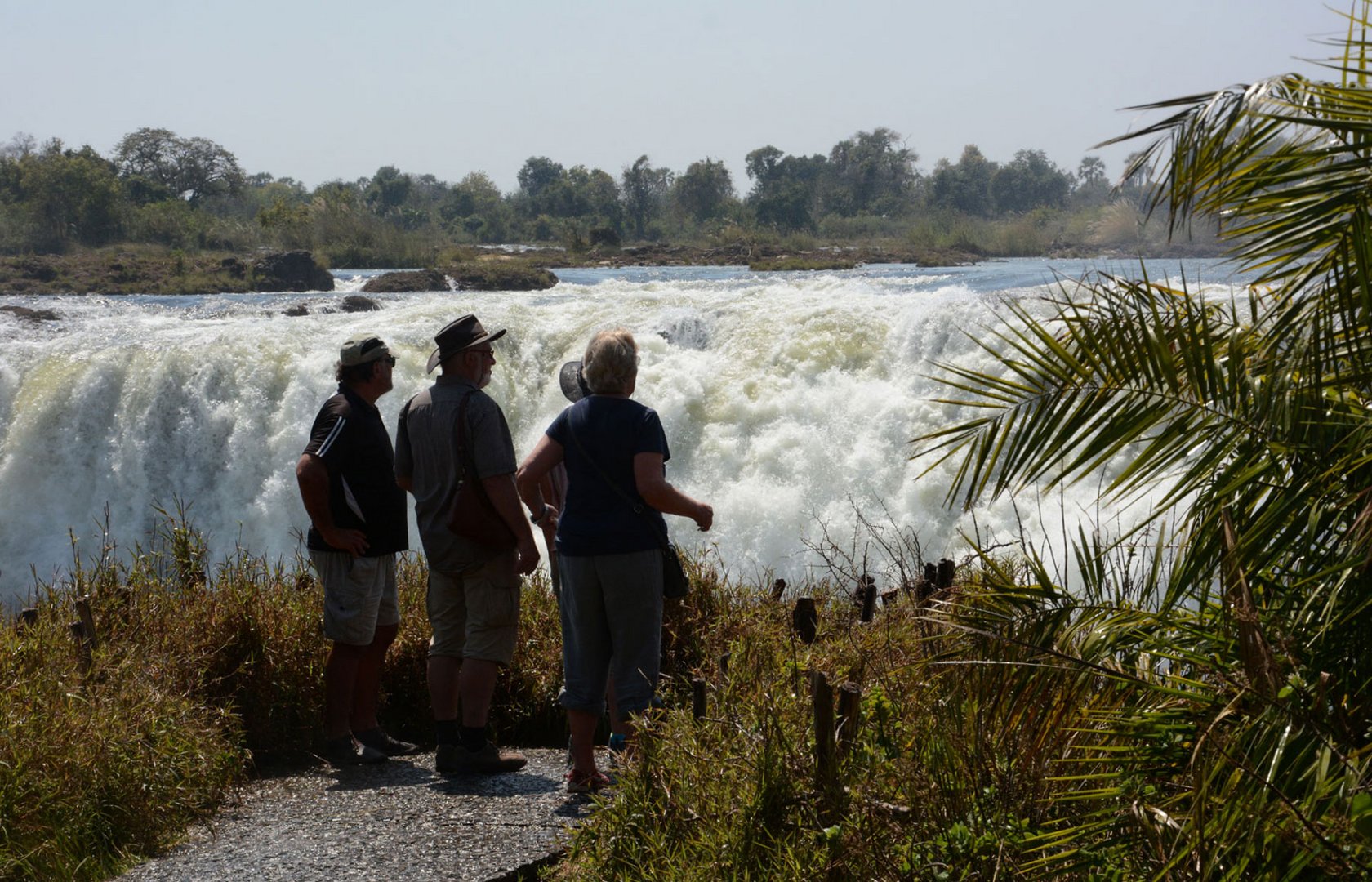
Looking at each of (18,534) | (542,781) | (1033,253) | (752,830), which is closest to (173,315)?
(18,534)

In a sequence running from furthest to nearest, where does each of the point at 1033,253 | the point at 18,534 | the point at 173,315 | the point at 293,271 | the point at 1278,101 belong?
the point at 1033,253 < the point at 293,271 < the point at 173,315 < the point at 18,534 < the point at 1278,101

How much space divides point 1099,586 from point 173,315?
21947 millimetres

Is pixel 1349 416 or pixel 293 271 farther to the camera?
pixel 293 271

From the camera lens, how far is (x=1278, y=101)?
324 cm

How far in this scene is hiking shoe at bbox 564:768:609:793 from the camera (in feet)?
14.6

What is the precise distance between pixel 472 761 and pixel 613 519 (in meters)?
1.23

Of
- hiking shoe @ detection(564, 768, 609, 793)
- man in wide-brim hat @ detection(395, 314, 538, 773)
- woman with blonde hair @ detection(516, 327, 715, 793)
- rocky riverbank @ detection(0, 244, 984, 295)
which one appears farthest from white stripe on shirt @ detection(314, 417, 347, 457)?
rocky riverbank @ detection(0, 244, 984, 295)

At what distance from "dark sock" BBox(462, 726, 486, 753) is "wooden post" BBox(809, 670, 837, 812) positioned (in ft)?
5.76

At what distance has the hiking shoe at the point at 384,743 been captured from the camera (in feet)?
17.1

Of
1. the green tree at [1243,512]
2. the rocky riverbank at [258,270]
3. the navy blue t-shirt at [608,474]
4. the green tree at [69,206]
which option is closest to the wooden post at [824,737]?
the green tree at [1243,512]

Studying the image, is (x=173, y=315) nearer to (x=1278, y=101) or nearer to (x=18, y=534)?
(x=18, y=534)

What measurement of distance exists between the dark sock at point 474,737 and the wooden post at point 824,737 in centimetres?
175

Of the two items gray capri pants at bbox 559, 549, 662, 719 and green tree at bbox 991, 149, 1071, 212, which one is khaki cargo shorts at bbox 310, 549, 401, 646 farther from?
green tree at bbox 991, 149, 1071, 212

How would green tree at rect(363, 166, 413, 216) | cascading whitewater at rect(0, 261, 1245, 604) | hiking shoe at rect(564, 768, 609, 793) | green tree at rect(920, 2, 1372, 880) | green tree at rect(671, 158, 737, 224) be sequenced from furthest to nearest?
green tree at rect(363, 166, 413, 216) < green tree at rect(671, 158, 737, 224) < cascading whitewater at rect(0, 261, 1245, 604) < hiking shoe at rect(564, 768, 609, 793) < green tree at rect(920, 2, 1372, 880)
